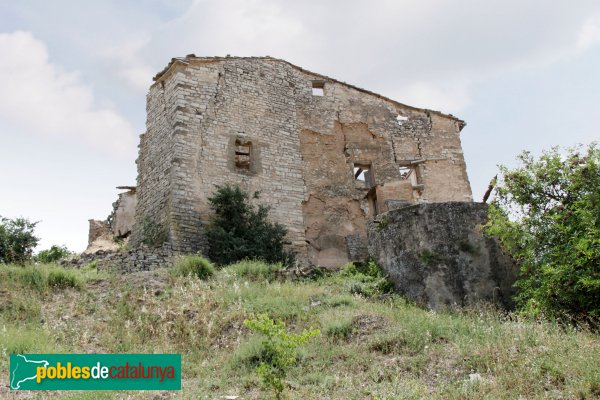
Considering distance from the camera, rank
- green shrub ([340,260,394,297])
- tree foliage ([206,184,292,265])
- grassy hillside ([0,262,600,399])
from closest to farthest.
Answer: grassy hillside ([0,262,600,399]) < green shrub ([340,260,394,297]) < tree foliage ([206,184,292,265])

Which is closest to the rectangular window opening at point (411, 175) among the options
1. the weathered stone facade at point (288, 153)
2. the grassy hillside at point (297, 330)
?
the weathered stone facade at point (288, 153)

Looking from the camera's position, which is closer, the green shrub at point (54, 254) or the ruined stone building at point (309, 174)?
the ruined stone building at point (309, 174)

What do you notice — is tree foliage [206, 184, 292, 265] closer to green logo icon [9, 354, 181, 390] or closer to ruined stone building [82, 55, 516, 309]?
Answer: ruined stone building [82, 55, 516, 309]

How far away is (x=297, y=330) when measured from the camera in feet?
27.4

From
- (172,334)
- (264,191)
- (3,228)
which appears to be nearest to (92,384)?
(172,334)

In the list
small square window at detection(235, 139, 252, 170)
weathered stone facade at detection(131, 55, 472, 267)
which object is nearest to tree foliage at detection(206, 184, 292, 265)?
weathered stone facade at detection(131, 55, 472, 267)

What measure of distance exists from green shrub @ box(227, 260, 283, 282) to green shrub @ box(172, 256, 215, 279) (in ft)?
1.65

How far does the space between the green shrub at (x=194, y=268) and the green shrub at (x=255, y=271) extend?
1.65ft

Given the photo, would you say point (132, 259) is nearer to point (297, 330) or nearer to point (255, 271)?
point (255, 271)

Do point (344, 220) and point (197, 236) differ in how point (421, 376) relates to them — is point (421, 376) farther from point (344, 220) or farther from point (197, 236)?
point (344, 220)

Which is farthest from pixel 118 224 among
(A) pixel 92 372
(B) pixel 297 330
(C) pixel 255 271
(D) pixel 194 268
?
(A) pixel 92 372

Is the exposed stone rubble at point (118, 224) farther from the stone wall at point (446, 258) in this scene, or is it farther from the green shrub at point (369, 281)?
the stone wall at point (446, 258)

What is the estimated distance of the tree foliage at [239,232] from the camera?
13516 millimetres

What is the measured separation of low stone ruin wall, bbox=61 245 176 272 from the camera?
500 inches
